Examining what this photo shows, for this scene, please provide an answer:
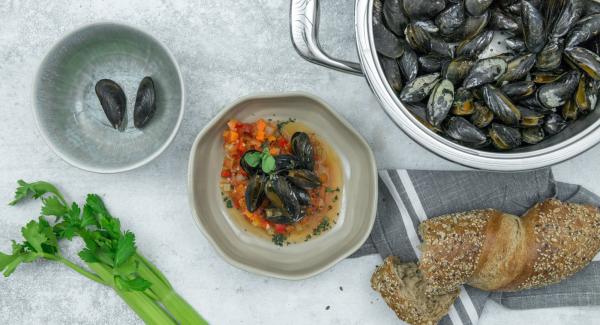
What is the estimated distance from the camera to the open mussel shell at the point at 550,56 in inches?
81.0

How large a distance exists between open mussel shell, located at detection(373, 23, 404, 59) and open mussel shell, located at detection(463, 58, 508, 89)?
260mm

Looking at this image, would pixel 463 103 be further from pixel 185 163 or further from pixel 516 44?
pixel 185 163

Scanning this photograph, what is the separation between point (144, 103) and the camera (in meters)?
2.35

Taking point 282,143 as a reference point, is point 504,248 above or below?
below

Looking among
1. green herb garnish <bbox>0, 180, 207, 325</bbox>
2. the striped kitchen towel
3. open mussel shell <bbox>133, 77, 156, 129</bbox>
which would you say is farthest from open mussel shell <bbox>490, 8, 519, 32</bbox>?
green herb garnish <bbox>0, 180, 207, 325</bbox>

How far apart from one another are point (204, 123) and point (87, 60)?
1.76 ft

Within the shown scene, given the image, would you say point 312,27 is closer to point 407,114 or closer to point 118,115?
point 407,114

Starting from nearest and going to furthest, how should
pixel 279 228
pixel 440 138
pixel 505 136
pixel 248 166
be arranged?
pixel 440 138
pixel 505 136
pixel 248 166
pixel 279 228

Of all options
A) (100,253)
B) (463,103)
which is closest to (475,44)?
(463,103)

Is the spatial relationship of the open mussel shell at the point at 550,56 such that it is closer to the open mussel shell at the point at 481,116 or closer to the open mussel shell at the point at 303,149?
the open mussel shell at the point at 481,116

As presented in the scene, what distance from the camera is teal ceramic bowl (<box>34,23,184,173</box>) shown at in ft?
7.59

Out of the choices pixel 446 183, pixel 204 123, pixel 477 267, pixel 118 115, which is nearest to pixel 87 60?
pixel 118 115

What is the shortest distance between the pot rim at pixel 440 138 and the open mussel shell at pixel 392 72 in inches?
3.7

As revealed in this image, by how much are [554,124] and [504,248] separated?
535 millimetres
